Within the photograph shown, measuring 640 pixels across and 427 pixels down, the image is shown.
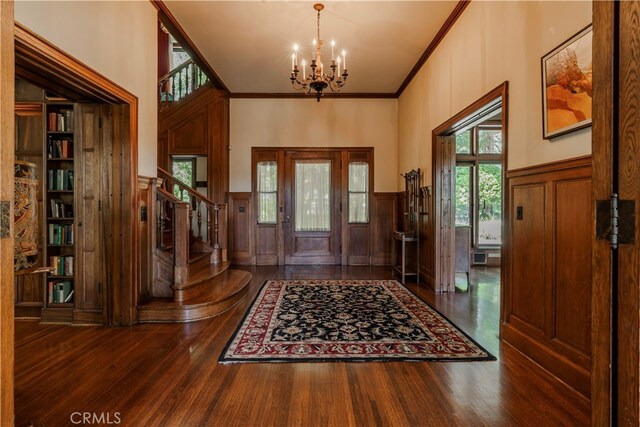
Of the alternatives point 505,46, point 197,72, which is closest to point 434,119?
point 505,46

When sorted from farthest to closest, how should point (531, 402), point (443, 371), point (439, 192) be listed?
1. point (439, 192)
2. point (443, 371)
3. point (531, 402)

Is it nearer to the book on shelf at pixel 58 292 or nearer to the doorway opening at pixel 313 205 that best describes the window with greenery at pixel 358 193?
the doorway opening at pixel 313 205

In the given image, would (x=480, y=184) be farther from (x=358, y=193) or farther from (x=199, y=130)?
(x=199, y=130)

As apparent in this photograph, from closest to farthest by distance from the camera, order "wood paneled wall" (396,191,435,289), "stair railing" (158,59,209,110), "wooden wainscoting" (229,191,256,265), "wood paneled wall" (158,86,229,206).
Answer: "wood paneled wall" (396,191,435,289) < "wood paneled wall" (158,86,229,206) < "stair railing" (158,59,209,110) < "wooden wainscoting" (229,191,256,265)

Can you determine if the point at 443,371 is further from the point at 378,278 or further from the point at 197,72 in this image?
the point at 197,72

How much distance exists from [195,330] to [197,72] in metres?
5.41

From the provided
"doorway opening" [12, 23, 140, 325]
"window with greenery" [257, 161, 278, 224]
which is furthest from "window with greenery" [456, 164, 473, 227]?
"doorway opening" [12, 23, 140, 325]

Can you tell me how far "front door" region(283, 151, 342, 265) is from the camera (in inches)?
262

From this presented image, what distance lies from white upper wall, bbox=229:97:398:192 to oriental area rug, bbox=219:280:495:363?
3109 mm

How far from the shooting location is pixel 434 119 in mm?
4617

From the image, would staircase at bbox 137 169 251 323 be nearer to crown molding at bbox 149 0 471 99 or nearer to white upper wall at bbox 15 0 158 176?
white upper wall at bbox 15 0 158 176

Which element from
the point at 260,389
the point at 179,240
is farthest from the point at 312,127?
the point at 260,389

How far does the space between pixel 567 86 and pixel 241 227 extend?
5.65 m

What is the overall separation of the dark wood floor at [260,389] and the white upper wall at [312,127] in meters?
4.28
